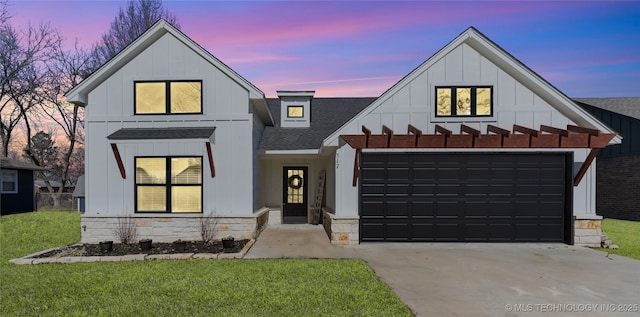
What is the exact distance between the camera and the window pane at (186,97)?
37.1 ft

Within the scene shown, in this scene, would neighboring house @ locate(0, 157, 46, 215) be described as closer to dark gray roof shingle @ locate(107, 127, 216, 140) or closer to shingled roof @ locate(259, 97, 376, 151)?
dark gray roof shingle @ locate(107, 127, 216, 140)

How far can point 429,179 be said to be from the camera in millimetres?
10523

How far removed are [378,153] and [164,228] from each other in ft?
24.8

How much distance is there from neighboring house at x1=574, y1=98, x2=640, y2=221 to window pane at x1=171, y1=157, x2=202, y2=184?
22879mm

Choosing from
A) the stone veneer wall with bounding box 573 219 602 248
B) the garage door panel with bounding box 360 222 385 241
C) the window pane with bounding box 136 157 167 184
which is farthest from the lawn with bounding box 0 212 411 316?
the stone veneer wall with bounding box 573 219 602 248

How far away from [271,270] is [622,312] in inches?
251

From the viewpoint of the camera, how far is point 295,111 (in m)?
16.6

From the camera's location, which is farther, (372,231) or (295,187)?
(295,187)

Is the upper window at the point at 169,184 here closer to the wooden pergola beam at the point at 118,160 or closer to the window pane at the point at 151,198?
the window pane at the point at 151,198

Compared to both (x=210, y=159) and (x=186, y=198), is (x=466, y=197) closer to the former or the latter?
(x=210, y=159)

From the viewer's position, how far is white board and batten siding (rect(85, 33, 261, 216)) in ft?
36.5

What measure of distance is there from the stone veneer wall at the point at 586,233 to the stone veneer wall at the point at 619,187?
38.5ft

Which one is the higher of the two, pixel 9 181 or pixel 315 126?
pixel 315 126

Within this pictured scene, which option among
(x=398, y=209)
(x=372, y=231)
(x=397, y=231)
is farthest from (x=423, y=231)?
(x=372, y=231)
